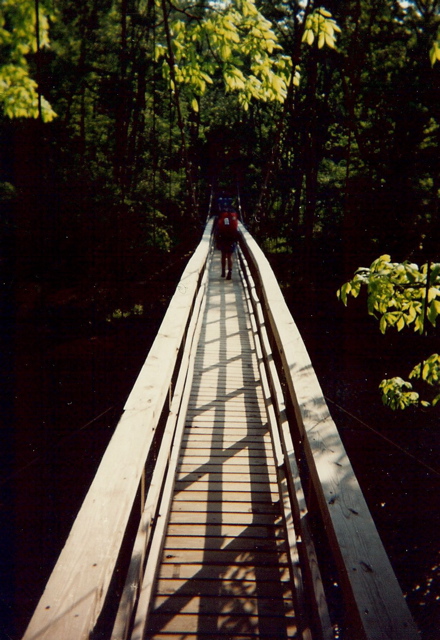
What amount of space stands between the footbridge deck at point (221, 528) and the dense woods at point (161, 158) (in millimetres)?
1364

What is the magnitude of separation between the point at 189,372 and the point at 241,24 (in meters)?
3.61

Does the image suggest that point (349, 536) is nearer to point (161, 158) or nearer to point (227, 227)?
point (227, 227)

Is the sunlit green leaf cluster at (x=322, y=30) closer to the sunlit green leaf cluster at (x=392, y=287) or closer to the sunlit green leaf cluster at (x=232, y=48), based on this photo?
the sunlit green leaf cluster at (x=232, y=48)

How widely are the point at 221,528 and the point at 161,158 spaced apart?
16663 millimetres

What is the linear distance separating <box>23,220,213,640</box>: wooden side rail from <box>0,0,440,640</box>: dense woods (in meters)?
1.78

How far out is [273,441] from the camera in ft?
9.97

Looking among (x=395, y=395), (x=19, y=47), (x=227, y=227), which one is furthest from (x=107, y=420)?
(x=19, y=47)

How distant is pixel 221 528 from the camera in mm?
2420

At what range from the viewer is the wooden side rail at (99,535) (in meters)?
0.85

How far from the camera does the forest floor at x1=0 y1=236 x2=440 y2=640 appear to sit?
22.3 ft

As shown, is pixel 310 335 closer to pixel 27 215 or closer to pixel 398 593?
pixel 27 215

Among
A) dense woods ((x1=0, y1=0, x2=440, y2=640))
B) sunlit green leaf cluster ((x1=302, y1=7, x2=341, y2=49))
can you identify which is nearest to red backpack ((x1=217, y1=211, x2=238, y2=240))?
dense woods ((x1=0, y1=0, x2=440, y2=640))

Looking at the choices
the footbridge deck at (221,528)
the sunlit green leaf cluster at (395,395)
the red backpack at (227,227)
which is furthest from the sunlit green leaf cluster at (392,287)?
the red backpack at (227,227)

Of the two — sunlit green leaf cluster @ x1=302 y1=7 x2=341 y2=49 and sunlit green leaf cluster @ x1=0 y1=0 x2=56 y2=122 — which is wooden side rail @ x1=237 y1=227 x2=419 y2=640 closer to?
sunlit green leaf cluster @ x1=302 y1=7 x2=341 y2=49
